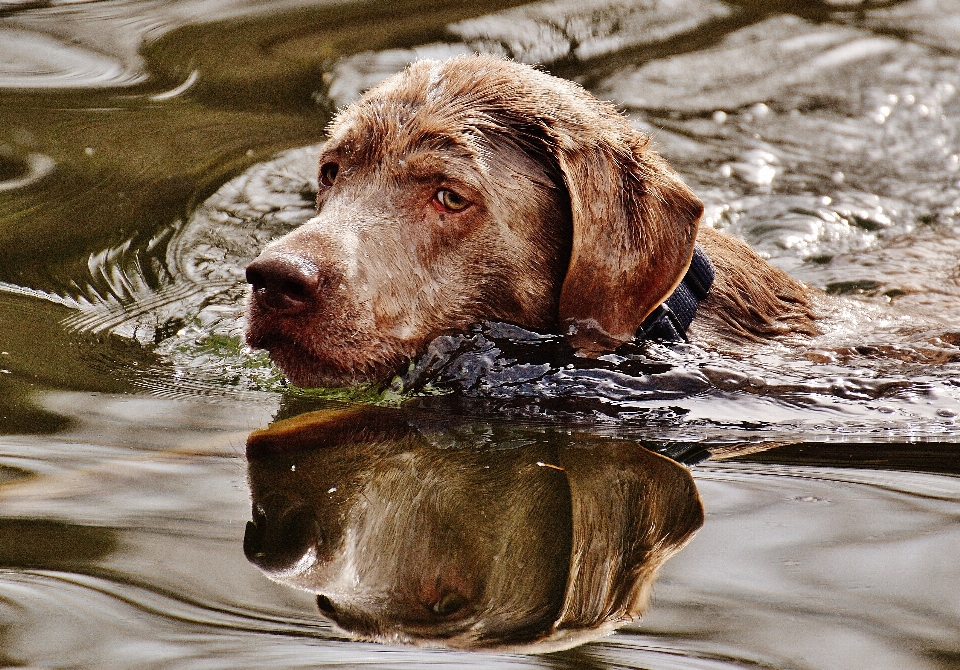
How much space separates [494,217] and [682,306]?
2.98 feet

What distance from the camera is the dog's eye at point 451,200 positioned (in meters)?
5.05

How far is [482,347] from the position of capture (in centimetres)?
521

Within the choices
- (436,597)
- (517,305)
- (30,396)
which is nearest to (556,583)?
(436,597)

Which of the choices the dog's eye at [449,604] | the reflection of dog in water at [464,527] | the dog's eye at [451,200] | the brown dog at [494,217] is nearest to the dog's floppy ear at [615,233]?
the brown dog at [494,217]

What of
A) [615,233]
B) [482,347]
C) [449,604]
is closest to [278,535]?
[449,604]

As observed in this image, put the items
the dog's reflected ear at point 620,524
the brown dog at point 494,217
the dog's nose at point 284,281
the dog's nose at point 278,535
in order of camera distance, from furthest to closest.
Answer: the brown dog at point 494,217 → the dog's nose at point 284,281 → the dog's nose at point 278,535 → the dog's reflected ear at point 620,524

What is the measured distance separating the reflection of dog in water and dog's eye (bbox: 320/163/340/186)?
131 cm

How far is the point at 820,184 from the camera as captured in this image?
30.1ft

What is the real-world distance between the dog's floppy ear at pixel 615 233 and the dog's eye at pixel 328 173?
0.95 meters

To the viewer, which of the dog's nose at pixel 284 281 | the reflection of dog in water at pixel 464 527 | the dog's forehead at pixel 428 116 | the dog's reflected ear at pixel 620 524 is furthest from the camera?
the dog's forehead at pixel 428 116

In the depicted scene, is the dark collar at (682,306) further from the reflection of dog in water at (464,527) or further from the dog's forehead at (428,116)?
the dog's forehead at (428,116)

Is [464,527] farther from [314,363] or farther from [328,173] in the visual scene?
[328,173]

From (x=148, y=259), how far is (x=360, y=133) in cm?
269

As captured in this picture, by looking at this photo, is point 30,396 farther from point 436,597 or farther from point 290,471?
point 436,597
